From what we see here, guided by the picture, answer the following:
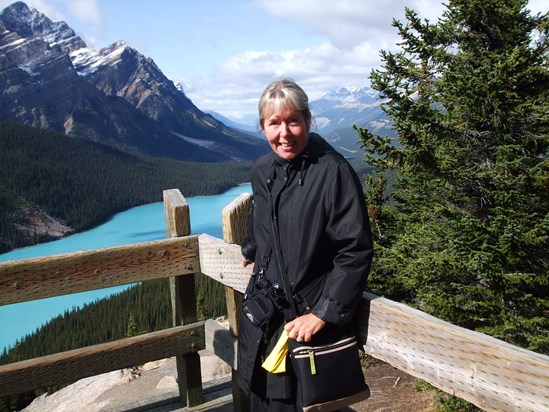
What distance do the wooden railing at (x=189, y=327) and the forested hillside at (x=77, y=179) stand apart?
355 feet

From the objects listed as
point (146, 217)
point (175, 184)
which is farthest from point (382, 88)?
point (175, 184)

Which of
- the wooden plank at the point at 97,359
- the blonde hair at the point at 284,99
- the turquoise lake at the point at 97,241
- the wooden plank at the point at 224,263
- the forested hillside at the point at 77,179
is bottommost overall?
the turquoise lake at the point at 97,241

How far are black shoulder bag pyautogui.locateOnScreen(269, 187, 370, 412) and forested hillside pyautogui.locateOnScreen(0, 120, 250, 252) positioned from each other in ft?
361

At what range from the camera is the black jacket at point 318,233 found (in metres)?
2.09

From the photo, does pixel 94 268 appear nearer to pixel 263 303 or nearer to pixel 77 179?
pixel 263 303

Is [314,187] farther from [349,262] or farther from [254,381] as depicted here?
[254,381]

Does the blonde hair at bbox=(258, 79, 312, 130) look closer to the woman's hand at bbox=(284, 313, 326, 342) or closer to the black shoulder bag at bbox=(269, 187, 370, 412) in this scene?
the woman's hand at bbox=(284, 313, 326, 342)

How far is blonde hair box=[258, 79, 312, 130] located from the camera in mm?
2379

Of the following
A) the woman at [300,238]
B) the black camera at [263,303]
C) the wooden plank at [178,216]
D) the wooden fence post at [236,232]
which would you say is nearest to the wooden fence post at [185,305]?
the wooden plank at [178,216]

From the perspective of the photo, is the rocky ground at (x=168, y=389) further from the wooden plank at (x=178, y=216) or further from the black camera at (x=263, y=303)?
the black camera at (x=263, y=303)

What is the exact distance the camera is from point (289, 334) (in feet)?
7.29

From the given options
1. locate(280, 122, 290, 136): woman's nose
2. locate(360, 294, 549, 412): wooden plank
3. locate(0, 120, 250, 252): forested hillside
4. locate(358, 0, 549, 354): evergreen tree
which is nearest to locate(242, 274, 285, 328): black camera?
locate(360, 294, 549, 412): wooden plank

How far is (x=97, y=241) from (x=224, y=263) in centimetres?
10286

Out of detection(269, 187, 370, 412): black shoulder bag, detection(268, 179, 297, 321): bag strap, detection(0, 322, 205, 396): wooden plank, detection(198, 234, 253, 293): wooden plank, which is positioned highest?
detection(268, 179, 297, 321): bag strap
